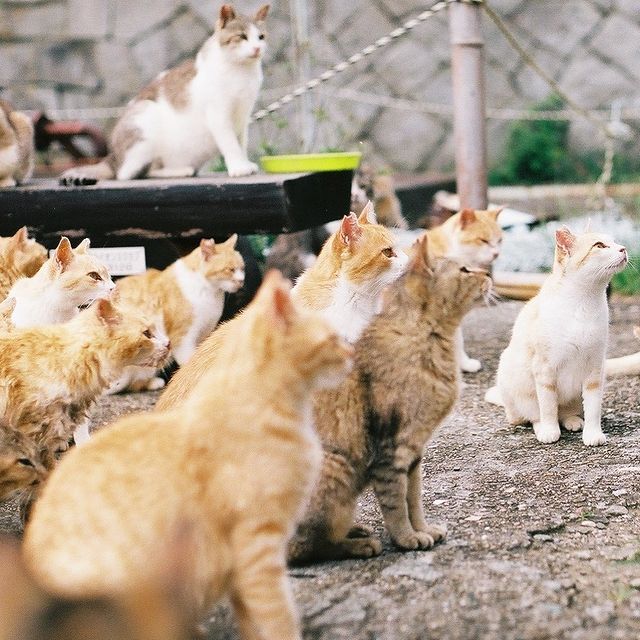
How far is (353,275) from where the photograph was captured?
13.7ft

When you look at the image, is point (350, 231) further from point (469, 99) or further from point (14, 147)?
point (14, 147)

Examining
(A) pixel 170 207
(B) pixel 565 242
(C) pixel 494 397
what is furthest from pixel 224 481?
(A) pixel 170 207

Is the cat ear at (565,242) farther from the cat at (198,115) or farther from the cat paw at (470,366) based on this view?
the cat at (198,115)

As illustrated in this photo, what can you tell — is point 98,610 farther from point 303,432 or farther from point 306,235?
point 306,235

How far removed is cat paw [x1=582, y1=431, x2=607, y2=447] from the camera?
13.4 ft

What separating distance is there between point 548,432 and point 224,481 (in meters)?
2.24

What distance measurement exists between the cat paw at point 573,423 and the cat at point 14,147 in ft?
11.3

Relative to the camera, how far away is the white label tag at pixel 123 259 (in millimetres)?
5664

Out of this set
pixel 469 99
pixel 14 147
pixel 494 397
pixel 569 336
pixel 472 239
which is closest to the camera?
pixel 569 336

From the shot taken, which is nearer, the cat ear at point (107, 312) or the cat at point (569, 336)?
the cat ear at point (107, 312)

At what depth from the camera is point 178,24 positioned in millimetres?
10836

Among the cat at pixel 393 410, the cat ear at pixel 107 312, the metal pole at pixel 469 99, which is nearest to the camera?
the cat at pixel 393 410

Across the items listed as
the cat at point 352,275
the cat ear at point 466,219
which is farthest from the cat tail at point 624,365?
the cat at point 352,275

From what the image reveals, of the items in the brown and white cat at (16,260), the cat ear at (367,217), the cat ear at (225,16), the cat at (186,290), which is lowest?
the cat at (186,290)
